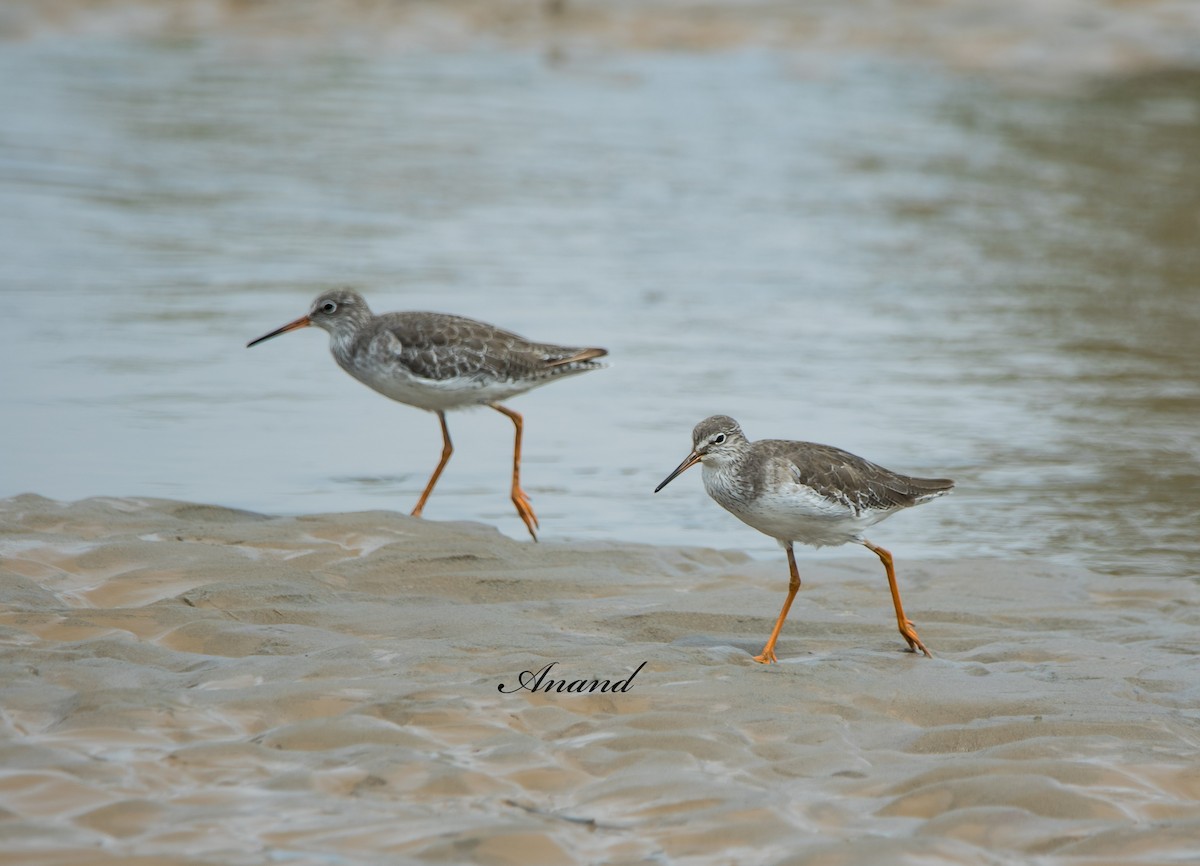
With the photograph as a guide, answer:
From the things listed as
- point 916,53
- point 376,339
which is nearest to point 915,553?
point 376,339

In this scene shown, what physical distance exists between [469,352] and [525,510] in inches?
46.3

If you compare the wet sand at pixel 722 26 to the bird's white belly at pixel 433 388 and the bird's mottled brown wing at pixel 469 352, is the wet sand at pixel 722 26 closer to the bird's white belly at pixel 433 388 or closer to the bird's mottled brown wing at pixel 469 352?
the bird's mottled brown wing at pixel 469 352

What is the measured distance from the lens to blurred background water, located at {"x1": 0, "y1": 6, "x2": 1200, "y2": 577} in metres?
10.6

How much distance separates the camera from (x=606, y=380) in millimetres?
13031

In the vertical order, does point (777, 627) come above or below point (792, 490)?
below

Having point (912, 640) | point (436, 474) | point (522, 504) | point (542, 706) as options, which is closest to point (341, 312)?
point (436, 474)

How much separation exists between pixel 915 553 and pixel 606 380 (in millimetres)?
4031

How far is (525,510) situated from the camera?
9617mm

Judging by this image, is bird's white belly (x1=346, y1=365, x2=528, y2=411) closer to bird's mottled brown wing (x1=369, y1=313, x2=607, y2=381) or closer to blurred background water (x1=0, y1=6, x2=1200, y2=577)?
bird's mottled brown wing (x1=369, y1=313, x2=607, y2=381)

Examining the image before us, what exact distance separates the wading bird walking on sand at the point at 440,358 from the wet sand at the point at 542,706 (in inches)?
53.8

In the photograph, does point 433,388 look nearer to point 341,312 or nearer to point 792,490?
point 341,312

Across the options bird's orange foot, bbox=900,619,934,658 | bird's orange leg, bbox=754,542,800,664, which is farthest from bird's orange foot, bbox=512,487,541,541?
bird's orange foot, bbox=900,619,934,658

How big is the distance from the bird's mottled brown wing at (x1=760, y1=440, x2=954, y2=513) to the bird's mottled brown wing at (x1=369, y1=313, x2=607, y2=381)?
2.74 meters

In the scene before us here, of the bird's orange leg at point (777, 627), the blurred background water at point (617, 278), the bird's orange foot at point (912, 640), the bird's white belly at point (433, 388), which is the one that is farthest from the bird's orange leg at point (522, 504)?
the bird's orange foot at point (912, 640)
